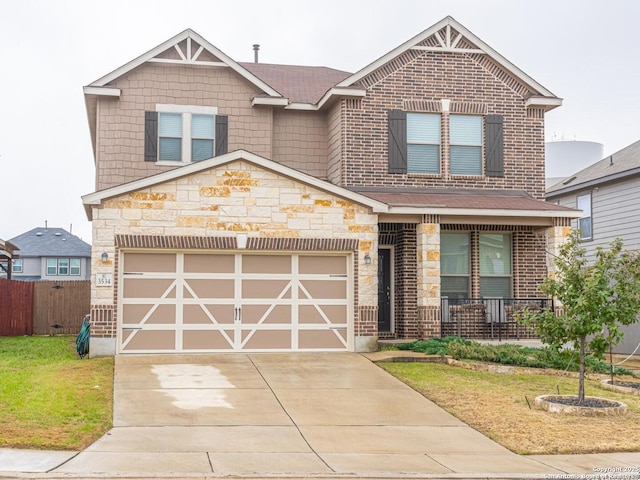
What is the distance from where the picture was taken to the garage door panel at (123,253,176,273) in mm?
16797

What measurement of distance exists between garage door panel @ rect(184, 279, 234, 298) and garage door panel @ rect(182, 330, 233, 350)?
2.60 ft

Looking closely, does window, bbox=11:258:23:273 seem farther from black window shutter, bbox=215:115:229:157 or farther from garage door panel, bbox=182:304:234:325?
garage door panel, bbox=182:304:234:325

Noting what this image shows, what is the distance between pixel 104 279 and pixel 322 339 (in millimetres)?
4935

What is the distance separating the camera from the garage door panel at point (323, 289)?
696 inches

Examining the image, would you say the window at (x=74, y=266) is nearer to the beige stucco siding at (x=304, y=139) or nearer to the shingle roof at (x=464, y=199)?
the beige stucco siding at (x=304, y=139)

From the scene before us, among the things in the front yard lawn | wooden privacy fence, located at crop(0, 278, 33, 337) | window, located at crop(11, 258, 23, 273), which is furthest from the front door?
window, located at crop(11, 258, 23, 273)

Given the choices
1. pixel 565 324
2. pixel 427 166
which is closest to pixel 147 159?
pixel 427 166

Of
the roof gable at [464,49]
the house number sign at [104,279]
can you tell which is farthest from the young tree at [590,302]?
the roof gable at [464,49]

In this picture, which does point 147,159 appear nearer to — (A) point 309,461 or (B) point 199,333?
(B) point 199,333

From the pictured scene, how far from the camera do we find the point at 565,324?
12.6 metres

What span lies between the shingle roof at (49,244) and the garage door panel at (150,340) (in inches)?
1505

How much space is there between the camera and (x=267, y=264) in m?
17.5

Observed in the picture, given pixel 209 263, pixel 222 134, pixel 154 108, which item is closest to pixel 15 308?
pixel 154 108

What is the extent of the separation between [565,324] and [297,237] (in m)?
6.61
